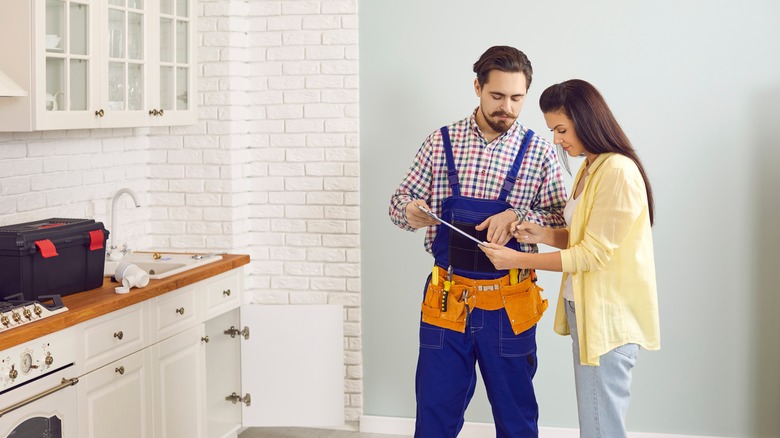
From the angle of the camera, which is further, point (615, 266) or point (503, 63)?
point (503, 63)

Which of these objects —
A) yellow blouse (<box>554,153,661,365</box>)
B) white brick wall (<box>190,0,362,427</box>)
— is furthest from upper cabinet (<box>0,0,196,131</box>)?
yellow blouse (<box>554,153,661,365</box>)

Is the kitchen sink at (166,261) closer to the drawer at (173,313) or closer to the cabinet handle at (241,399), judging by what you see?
the drawer at (173,313)

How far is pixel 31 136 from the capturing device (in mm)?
3688

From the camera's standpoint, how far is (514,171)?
11.3 ft

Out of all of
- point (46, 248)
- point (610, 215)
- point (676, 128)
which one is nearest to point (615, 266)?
point (610, 215)

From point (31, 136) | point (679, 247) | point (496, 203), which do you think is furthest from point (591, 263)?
point (31, 136)

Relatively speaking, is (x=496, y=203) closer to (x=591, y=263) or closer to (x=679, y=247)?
(x=591, y=263)

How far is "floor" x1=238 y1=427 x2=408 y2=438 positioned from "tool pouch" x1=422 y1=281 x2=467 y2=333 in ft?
4.85

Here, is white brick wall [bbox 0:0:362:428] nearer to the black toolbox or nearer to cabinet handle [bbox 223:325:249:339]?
cabinet handle [bbox 223:325:249:339]

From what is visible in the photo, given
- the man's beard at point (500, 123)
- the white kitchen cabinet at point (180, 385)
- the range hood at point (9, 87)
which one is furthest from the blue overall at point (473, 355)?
the range hood at point (9, 87)

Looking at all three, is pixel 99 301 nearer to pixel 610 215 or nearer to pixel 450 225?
pixel 450 225

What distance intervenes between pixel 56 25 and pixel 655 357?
3084 millimetres

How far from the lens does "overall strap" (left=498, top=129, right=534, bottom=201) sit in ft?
11.2

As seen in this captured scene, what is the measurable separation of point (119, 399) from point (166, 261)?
948 millimetres
